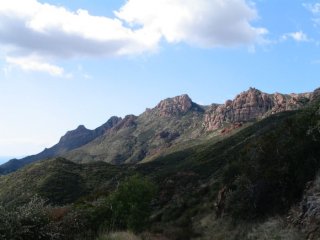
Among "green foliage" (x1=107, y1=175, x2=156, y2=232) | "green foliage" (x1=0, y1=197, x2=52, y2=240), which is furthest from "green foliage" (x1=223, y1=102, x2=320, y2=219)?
"green foliage" (x1=0, y1=197, x2=52, y2=240)

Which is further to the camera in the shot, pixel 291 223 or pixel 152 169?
pixel 152 169

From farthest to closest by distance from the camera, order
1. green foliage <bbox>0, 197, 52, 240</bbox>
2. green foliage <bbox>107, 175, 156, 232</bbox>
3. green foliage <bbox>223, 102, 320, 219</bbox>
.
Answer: green foliage <bbox>107, 175, 156, 232</bbox> < green foliage <bbox>223, 102, 320, 219</bbox> < green foliage <bbox>0, 197, 52, 240</bbox>

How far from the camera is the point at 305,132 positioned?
19422 mm

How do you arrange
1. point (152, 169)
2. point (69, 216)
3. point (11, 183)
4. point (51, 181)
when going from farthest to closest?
point (152, 169), point (11, 183), point (51, 181), point (69, 216)

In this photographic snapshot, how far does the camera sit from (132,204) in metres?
24.6

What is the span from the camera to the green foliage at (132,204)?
2317cm

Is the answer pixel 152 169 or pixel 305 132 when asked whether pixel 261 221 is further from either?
pixel 152 169

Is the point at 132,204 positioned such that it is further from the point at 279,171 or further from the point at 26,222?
the point at 26,222

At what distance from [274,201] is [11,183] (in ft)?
390

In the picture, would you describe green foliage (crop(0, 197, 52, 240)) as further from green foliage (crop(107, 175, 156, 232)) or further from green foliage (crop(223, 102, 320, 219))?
green foliage (crop(107, 175, 156, 232))

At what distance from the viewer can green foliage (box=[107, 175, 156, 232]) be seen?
2317 centimetres

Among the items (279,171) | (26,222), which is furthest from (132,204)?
(26,222)

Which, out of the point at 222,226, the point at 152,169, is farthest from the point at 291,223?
the point at 152,169

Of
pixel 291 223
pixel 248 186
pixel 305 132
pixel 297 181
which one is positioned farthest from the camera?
pixel 248 186
